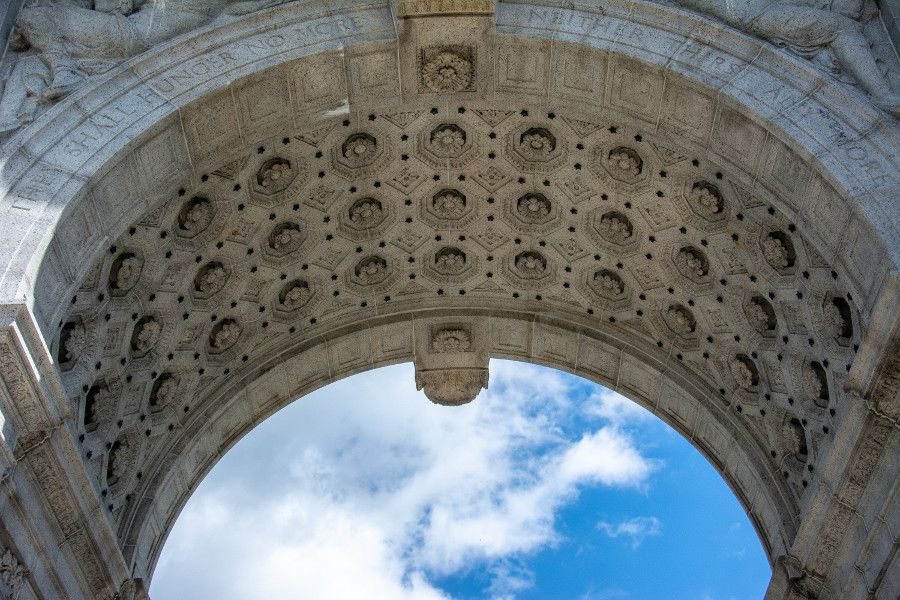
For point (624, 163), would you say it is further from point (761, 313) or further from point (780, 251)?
point (761, 313)

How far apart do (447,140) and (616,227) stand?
2791 millimetres

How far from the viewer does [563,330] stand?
19.6 metres

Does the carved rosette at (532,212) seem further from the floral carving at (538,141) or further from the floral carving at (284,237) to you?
the floral carving at (284,237)

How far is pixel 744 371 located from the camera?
17797 mm

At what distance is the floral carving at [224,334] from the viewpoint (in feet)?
60.4

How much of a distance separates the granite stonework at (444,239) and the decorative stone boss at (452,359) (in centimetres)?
4

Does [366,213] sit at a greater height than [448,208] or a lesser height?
lesser

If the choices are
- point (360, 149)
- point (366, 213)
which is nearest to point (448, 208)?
point (366, 213)

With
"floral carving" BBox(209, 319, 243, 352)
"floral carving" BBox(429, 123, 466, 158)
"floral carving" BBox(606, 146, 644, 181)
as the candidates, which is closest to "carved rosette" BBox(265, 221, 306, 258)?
"floral carving" BBox(209, 319, 243, 352)

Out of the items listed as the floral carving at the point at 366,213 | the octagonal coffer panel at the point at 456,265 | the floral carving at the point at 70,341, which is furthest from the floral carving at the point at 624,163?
the floral carving at the point at 70,341

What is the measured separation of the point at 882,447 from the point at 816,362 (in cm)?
265

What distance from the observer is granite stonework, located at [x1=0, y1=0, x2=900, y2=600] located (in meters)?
→ 14.0

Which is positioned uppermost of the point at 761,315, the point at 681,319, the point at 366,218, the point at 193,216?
the point at 366,218

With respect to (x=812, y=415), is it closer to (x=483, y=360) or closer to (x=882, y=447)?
(x=882, y=447)
